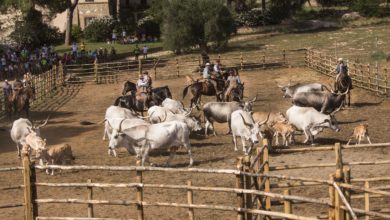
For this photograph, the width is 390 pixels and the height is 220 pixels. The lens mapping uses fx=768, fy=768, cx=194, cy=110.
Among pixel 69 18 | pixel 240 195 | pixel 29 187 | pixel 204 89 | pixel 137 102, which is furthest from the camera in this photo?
pixel 69 18

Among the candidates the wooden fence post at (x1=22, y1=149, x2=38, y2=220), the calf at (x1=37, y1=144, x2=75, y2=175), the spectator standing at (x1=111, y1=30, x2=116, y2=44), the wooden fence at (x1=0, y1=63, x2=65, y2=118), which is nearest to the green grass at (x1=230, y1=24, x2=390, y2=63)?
the spectator standing at (x1=111, y1=30, x2=116, y2=44)

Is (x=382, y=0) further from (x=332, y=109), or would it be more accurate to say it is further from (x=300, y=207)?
(x=300, y=207)

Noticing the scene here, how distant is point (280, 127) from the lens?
2131 centimetres

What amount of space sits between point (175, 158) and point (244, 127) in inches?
80.3

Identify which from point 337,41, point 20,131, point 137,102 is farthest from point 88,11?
point 20,131

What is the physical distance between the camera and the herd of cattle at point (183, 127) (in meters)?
19.3

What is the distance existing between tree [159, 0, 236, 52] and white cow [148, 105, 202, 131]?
Answer: 69.3 feet

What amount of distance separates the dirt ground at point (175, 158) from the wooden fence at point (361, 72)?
56 cm

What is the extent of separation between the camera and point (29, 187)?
12.8m

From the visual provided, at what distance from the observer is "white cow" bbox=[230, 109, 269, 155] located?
66.1 ft

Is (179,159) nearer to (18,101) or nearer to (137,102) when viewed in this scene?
(137,102)

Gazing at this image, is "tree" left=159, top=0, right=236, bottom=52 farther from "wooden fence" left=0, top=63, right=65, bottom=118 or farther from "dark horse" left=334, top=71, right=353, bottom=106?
"dark horse" left=334, top=71, right=353, bottom=106

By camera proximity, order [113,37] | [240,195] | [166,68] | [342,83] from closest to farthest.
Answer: [240,195] → [342,83] → [166,68] → [113,37]

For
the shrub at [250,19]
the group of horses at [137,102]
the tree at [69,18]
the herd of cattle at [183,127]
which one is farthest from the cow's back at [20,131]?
the shrub at [250,19]
